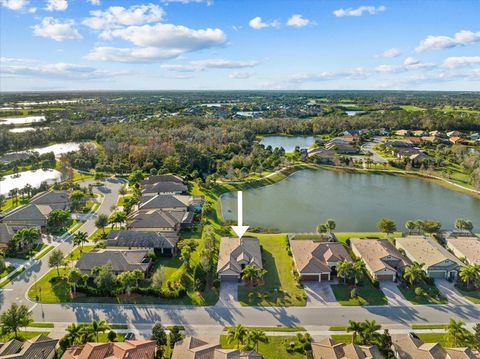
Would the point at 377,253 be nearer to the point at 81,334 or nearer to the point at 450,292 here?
the point at 450,292

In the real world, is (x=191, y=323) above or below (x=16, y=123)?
below

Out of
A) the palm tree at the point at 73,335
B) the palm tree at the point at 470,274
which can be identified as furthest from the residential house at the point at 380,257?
the palm tree at the point at 73,335

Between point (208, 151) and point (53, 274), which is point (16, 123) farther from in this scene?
point (53, 274)

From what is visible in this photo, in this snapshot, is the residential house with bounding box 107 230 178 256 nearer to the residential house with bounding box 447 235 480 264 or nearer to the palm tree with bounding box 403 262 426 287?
the palm tree with bounding box 403 262 426 287

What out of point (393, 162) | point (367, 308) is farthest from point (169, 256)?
point (393, 162)

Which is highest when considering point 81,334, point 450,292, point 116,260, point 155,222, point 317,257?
point 155,222

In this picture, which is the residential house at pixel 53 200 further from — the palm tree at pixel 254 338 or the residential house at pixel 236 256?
the palm tree at pixel 254 338

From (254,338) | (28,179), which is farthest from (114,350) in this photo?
(28,179)
